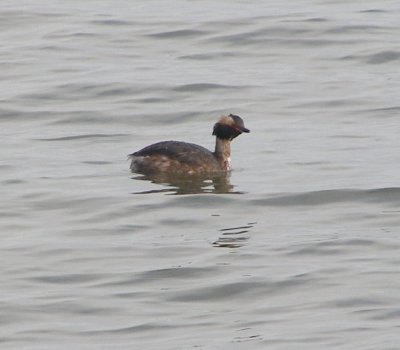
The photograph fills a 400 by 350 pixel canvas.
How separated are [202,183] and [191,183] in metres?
0.10

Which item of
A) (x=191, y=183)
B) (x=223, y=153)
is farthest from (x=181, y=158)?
(x=223, y=153)

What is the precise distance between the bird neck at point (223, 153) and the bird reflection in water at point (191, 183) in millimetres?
161

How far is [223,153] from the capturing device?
49.9 ft

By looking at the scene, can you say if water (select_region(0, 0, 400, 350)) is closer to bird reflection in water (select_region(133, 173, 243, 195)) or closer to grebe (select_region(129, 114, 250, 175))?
bird reflection in water (select_region(133, 173, 243, 195))

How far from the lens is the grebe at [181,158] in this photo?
1482 cm

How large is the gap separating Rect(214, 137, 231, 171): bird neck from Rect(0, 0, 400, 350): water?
161mm

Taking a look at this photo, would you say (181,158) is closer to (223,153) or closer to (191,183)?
(191,183)

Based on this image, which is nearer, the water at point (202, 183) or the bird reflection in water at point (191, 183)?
the water at point (202, 183)

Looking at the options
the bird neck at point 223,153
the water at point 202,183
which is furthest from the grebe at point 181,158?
the water at point 202,183

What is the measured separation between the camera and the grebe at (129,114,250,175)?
1482 centimetres

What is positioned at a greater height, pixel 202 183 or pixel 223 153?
pixel 223 153

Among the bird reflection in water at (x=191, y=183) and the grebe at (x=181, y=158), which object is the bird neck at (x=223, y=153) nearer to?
the grebe at (x=181, y=158)

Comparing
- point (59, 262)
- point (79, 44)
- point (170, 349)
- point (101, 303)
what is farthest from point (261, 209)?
point (79, 44)

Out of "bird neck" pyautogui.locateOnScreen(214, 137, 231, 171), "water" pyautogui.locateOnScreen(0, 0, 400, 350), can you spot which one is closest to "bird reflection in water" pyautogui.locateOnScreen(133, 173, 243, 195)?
"water" pyautogui.locateOnScreen(0, 0, 400, 350)
